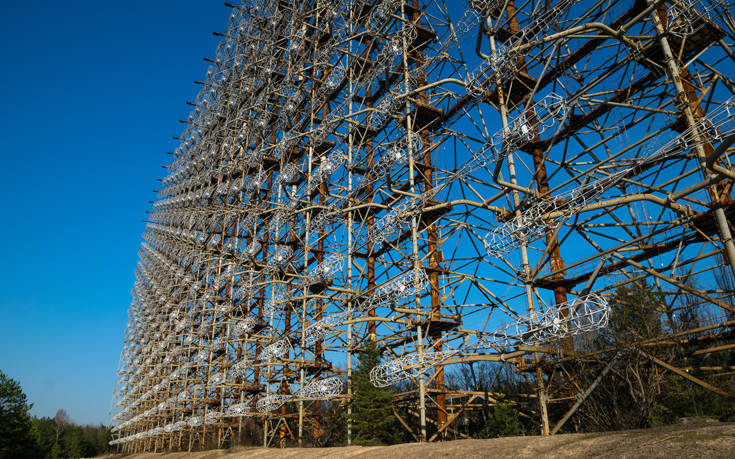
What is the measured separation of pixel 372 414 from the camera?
57.5 feet

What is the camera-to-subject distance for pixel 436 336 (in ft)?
60.2

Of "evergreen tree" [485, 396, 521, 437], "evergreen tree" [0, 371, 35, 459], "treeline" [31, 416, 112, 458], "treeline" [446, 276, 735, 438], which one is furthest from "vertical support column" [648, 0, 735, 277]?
"treeline" [31, 416, 112, 458]

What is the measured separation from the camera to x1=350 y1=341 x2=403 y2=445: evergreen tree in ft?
57.2

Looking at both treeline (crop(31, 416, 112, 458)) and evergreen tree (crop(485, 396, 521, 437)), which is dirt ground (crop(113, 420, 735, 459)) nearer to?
evergreen tree (crop(485, 396, 521, 437))

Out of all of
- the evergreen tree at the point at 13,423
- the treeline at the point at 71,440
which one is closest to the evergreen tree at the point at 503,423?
the evergreen tree at the point at 13,423

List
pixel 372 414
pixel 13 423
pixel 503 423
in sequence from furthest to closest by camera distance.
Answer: pixel 13 423, pixel 372 414, pixel 503 423

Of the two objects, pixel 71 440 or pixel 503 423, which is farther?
pixel 71 440

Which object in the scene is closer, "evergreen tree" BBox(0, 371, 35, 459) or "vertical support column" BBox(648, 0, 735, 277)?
"vertical support column" BBox(648, 0, 735, 277)

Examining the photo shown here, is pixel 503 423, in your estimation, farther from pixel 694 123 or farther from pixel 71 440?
pixel 71 440

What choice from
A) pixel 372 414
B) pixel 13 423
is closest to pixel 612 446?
pixel 372 414

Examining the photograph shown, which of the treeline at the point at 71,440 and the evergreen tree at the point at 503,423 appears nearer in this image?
the evergreen tree at the point at 503,423

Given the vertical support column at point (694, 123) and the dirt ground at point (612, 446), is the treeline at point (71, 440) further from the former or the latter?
the vertical support column at point (694, 123)

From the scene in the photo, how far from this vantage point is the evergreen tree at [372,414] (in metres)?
17.4

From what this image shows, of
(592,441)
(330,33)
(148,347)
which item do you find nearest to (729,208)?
(592,441)
